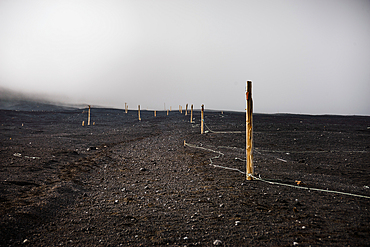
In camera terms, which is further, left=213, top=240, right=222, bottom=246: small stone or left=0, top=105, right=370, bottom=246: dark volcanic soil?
left=0, top=105, right=370, bottom=246: dark volcanic soil

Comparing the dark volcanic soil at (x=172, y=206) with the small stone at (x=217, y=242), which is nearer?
the small stone at (x=217, y=242)

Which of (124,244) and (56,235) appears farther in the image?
(56,235)

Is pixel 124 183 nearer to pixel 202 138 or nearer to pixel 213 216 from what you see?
pixel 213 216

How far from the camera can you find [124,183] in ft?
24.2

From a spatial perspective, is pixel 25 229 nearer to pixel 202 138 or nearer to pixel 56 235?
pixel 56 235

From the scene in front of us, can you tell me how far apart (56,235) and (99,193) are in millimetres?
2362

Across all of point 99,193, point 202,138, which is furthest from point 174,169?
point 202,138

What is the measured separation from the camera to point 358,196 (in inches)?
222

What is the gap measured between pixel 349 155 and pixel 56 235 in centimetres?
1366

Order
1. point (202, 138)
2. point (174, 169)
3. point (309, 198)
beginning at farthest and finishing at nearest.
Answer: point (202, 138) < point (174, 169) < point (309, 198)

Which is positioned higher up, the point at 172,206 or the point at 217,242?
the point at 217,242

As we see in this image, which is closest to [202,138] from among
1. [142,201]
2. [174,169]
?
[174,169]

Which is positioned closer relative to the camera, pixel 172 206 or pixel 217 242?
pixel 217 242

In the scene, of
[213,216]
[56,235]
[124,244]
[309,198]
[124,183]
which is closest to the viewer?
[124,244]
